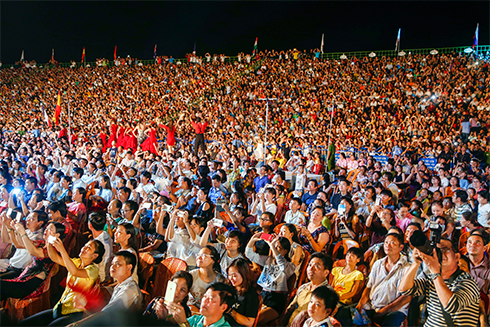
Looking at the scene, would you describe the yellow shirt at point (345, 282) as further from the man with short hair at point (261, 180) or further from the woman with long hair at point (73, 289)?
the man with short hair at point (261, 180)

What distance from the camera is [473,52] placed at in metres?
16.3

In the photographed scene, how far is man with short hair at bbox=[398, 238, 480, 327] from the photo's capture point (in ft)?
7.41

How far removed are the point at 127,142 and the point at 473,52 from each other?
15563 millimetres

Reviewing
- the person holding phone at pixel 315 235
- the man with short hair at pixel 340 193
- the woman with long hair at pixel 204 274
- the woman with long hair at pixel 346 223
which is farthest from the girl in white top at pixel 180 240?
the man with short hair at pixel 340 193

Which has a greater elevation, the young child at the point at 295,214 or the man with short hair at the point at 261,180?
the man with short hair at the point at 261,180

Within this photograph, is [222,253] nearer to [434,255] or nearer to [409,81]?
[434,255]

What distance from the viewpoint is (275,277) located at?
3.25 meters

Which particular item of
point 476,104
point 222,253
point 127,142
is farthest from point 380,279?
point 476,104

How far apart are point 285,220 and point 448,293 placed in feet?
9.57

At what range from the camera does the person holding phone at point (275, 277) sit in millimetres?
3072

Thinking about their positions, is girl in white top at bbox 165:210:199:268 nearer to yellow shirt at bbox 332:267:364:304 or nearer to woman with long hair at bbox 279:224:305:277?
woman with long hair at bbox 279:224:305:277

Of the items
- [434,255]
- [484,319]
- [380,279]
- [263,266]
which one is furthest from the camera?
[263,266]

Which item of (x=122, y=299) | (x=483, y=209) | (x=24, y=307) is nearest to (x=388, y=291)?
(x=122, y=299)

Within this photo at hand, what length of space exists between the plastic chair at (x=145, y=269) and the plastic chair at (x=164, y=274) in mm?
74
